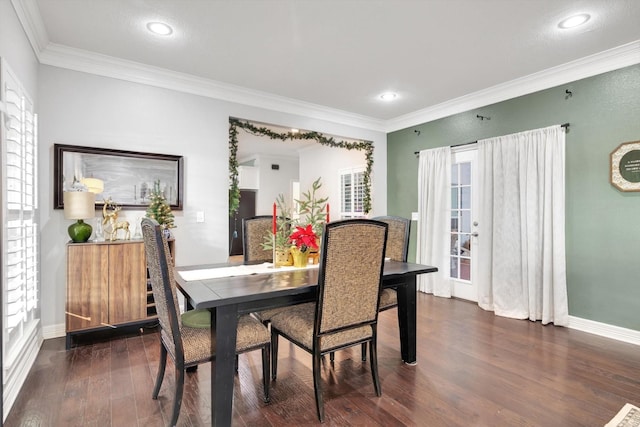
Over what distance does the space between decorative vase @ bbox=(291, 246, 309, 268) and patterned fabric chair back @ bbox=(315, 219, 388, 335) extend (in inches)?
24.4

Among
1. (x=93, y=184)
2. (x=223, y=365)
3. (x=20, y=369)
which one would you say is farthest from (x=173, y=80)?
(x=223, y=365)

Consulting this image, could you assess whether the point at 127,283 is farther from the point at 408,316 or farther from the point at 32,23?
the point at 408,316

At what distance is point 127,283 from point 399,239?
2.48 meters

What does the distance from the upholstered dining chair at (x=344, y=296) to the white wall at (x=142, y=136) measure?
2.12 m

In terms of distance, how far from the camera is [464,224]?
455 cm

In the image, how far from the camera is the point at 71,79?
315 centimetres

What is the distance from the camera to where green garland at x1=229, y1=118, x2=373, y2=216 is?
405 cm

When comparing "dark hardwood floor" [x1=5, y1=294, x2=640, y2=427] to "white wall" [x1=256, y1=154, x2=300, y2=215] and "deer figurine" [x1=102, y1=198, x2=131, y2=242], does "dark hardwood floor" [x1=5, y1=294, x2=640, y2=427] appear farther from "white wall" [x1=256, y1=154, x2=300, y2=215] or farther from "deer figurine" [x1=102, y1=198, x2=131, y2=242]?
"white wall" [x1=256, y1=154, x2=300, y2=215]

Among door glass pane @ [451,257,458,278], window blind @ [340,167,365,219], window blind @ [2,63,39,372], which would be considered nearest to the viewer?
window blind @ [2,63,39,372]

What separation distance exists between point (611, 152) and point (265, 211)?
6968 millimetres

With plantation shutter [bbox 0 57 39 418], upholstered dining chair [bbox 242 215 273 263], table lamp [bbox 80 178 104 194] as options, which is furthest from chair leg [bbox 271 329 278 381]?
table lamp [bbox 80 178 104 194]

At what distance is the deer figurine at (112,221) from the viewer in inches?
123

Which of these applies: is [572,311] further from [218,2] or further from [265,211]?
[265,211]

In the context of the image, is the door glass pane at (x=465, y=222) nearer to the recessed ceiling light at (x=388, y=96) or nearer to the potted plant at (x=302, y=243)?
the recessed ceiling light at (x=388, y=96)
